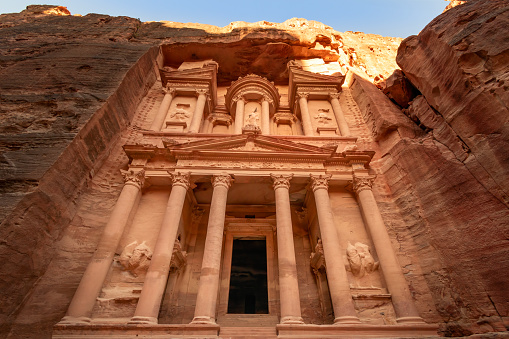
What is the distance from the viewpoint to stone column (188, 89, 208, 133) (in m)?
12.9

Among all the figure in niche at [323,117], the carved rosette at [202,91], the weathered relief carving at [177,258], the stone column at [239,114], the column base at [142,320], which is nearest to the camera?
the column base at [142,320]

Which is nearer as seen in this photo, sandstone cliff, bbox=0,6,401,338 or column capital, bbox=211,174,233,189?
sandstone cliff, bbox=0,6,401,338

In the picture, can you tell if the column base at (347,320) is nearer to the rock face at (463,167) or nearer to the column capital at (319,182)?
the rock face at (463,167)

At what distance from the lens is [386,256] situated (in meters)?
7.73

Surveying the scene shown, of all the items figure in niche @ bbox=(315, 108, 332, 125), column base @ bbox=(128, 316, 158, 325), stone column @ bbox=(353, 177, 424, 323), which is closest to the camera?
column base @ bbox=(128, 316, 158, 325)

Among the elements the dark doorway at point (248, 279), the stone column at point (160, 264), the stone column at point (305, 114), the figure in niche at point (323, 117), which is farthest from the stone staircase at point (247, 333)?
the figure in niche at point (323, 117)

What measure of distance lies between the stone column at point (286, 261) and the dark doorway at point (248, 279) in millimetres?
3253

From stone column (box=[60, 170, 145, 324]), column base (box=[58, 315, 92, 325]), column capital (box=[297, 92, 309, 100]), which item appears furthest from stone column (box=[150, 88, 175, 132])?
column base (box=[58, 315, 92, 325])

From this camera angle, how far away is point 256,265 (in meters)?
11.4

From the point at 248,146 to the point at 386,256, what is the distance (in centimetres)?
573

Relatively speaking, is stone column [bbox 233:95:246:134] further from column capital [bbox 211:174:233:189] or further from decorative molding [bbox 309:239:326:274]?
→ decorative molding [bbox 309:239:326:274]

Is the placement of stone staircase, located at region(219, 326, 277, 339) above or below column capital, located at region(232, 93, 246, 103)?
below

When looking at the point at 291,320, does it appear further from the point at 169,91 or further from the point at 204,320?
the point at 169,91

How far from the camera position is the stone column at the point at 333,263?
22.2 ft
